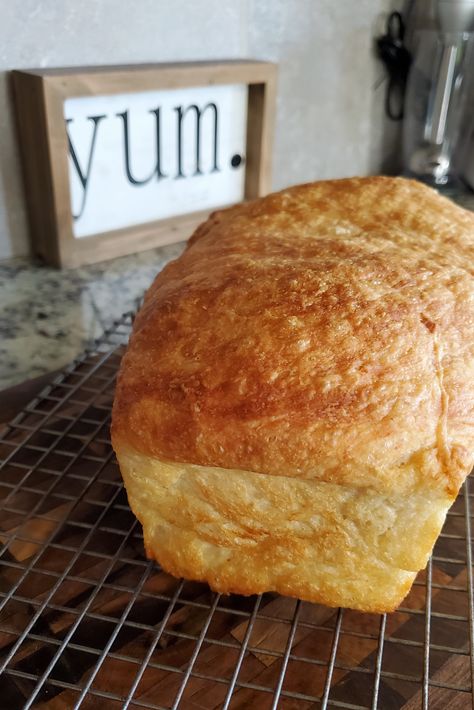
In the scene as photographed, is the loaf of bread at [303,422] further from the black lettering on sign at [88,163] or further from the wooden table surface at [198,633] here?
Result: the black lettering on sign at [88,163]

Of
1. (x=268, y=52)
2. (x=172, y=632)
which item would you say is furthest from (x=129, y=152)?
(x=172, y=632)

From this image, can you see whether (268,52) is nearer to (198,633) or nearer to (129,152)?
(129,152)

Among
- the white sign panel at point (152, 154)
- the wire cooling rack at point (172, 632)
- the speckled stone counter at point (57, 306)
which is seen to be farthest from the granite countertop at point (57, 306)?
the wire cooling rack at point (172, 632)

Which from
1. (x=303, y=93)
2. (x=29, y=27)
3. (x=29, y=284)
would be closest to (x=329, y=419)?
(x=29, y=284)

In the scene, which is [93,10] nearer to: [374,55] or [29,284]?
[29,284]

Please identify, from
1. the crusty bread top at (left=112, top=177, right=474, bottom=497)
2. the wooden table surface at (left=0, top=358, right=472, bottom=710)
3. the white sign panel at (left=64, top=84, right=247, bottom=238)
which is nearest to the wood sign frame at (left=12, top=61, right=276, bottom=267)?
the white sign panel at (left=64, top=84, right=247, bottom=238)
